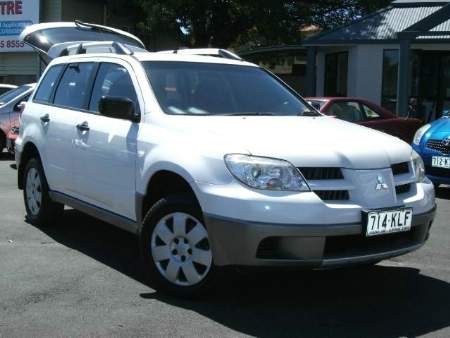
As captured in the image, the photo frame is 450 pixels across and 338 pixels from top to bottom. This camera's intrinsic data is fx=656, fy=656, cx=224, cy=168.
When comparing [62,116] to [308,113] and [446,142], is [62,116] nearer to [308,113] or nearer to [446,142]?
[308,113]

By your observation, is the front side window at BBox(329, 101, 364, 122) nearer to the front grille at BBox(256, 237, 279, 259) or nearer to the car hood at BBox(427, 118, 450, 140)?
the car hood at BBox(427, 118, 450, 140)

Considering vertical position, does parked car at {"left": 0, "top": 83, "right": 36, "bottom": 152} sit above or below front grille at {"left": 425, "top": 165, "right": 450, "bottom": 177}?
above

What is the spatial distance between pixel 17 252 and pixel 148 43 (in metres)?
23.1

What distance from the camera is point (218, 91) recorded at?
17.3ft

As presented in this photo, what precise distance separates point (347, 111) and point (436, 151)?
377 centimetres

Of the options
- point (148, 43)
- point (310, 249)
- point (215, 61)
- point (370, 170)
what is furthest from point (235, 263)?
point (148, 43)

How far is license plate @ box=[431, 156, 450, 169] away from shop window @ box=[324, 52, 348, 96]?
35.8 feet

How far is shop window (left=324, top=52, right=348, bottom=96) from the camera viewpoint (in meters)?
19.5

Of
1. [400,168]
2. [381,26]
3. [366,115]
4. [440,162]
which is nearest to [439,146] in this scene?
[440,162]

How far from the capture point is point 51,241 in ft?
20.2

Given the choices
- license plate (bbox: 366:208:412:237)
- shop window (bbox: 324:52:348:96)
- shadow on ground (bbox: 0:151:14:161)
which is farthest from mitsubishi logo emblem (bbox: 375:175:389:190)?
shop window (bbox: 324:52:348:96)

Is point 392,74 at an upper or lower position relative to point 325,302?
upper

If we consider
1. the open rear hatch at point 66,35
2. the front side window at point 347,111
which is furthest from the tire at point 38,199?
the front side window at point 347,111

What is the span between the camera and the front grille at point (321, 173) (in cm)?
405
